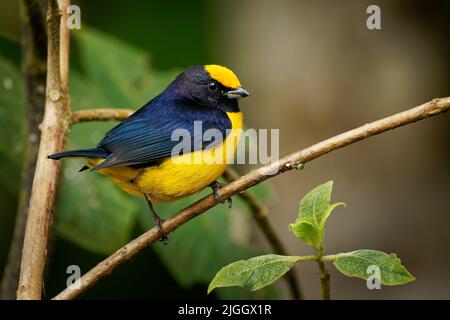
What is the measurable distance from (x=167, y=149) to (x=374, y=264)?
1364mm

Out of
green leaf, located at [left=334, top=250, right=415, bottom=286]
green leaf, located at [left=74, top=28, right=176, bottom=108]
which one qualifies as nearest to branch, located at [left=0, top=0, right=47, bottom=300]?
green leaf, located at [left=74, top=28, right=176, bottom=108]

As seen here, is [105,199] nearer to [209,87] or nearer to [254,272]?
[209,87]

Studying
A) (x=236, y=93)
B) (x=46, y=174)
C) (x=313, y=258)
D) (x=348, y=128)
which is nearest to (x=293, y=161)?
(x=313, y=258)

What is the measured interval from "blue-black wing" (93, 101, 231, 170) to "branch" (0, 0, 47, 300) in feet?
0.87

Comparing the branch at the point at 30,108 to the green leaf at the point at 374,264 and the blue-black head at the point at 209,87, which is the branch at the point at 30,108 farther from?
the green leaf at the point at 374,264

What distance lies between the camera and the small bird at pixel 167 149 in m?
2.56

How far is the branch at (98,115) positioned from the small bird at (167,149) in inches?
3.2

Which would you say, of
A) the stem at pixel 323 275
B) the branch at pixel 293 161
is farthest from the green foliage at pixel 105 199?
the stem at pixel 323 275

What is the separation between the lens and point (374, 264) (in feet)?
4.82

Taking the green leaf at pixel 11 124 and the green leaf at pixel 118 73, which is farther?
the green leaf at pixel 118 73

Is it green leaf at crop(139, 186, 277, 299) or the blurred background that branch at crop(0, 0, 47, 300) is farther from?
the blurred background

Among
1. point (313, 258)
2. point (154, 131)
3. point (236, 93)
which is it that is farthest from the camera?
point (236, 93)

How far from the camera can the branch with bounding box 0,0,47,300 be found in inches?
97.3

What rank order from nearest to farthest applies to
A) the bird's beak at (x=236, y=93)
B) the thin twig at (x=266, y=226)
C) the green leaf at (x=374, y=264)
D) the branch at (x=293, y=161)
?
1. the green leaf at (x=374, y=264)
2. the branch at (x=293, y=161)
3. the thin twig at (x=266, y=226)
4. the bird's beak at (x=236, y=93)
